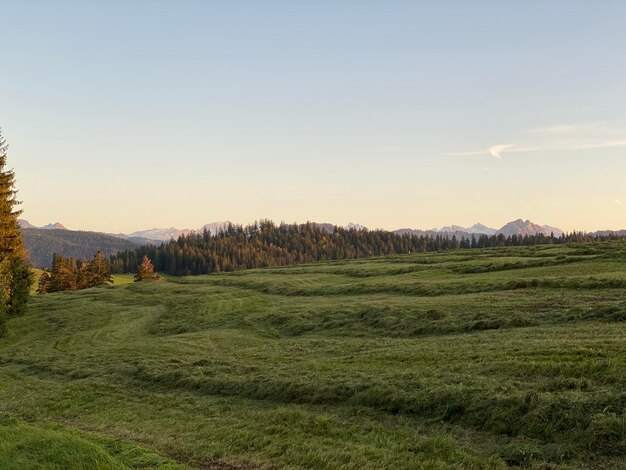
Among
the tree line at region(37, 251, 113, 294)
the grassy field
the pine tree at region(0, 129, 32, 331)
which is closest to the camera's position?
the grassy field

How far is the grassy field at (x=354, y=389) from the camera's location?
11.4 metres

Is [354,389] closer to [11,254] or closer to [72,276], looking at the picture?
[11,254]

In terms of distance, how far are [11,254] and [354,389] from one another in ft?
189

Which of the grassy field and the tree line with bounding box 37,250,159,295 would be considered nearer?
the grassy field

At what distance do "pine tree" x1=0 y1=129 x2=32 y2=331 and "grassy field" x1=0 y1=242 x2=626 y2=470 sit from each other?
18684 mm

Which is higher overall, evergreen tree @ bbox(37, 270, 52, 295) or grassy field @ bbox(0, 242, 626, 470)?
grassy field @ bbox(0, 242, 626, 470)

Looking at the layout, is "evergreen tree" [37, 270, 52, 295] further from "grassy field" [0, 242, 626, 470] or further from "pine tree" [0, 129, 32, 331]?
"grassy field" [0, 242, 626, 470]

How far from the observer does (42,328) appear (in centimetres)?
4903

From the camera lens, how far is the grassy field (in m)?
11.4

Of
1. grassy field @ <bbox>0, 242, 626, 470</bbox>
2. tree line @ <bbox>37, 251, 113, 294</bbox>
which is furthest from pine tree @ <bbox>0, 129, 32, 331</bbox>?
tree line @ <bbox>37, 251, 113, 294</bbox>

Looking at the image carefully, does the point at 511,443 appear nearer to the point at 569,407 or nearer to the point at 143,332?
the point at 569,407

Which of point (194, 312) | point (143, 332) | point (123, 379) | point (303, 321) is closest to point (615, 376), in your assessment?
point (123, 379)

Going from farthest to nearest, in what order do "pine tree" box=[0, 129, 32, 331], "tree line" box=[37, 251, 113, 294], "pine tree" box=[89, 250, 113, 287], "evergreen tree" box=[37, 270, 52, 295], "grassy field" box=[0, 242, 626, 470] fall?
1. "pine tree" box=[89, 250, 113, 287]
2. "evergreen tree" box=[37, 270, 52, 295]
3. "tree line" box=[37, 251, 113, 294]
4. "pine tree" box=[0, 129, 32, 331]
5. "grassy field" box=[0, 242, 626, 470]

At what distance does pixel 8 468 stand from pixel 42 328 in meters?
43.8
